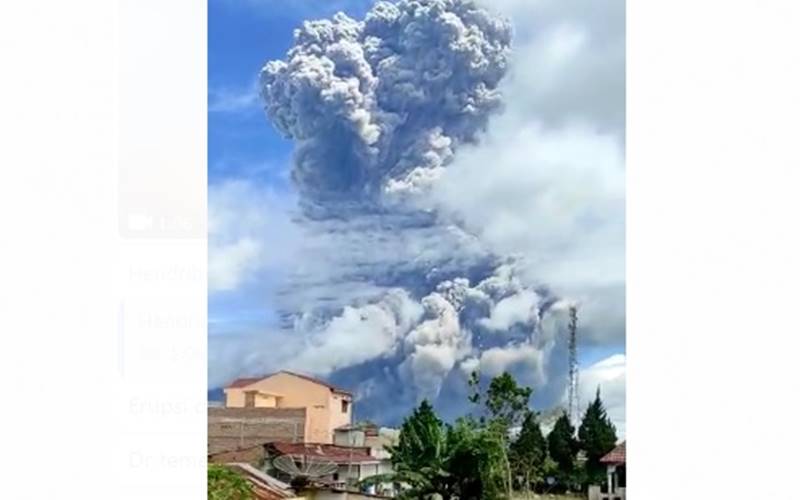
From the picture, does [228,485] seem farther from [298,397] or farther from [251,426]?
[298,397]

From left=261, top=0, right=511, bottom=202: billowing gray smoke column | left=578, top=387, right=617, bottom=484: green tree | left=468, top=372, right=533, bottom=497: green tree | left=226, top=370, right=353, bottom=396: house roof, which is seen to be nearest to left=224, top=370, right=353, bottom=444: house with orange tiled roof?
left=226, top=370, right=353, bottom=396: house roof

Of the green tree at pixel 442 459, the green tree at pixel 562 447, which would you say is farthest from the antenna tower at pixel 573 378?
the green tree at pixel 442 459

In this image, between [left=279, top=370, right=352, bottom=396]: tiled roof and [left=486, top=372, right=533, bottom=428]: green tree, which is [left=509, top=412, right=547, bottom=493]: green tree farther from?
[left=279, top=370, right=352, bottom=396]: tiled roof
